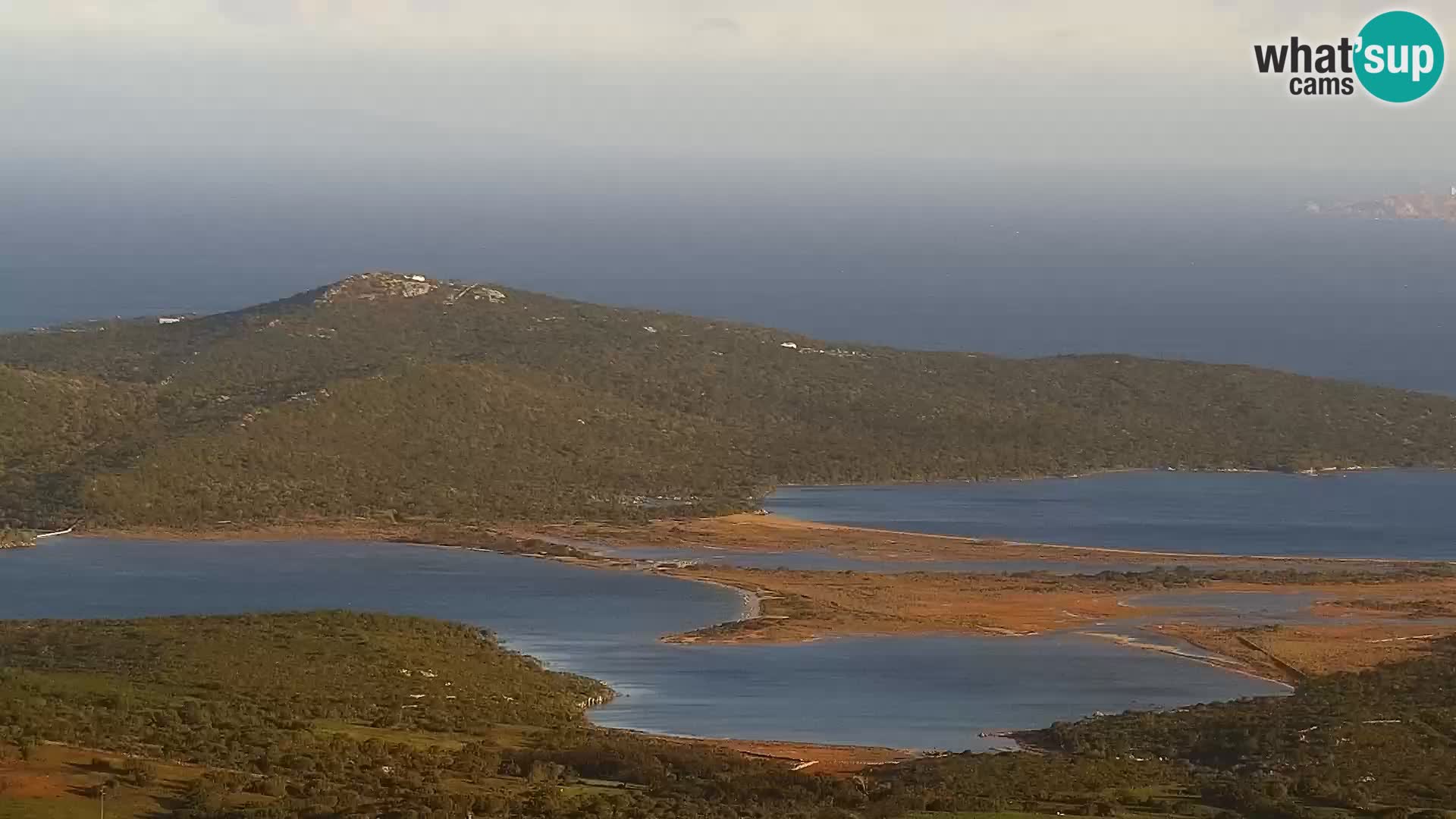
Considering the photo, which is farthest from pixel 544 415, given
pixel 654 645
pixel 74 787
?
pixel 74 787

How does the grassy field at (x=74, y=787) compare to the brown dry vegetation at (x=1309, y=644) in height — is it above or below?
above

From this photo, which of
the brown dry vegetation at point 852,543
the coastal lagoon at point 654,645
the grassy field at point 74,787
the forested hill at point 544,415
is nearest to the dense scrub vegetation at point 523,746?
the grassy field at point 74,787

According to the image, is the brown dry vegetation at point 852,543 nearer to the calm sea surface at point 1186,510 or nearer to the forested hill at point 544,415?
the calm sea surface at point 1186,510

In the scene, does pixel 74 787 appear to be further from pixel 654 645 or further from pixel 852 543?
pixel 852 543

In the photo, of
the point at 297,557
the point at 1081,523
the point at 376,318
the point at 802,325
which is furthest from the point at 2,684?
the point at 802,325

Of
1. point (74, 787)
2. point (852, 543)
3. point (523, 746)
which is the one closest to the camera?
point (74, 787)
